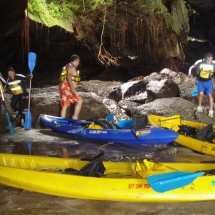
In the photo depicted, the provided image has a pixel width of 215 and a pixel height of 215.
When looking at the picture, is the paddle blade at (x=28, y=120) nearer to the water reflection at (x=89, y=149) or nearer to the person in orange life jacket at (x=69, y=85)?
the person in orange life jacket at (x=69, y=85)

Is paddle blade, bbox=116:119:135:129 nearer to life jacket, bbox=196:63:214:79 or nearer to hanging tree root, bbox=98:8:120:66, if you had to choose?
life jacket, bbox=196:63:214:79

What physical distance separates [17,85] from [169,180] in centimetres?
464

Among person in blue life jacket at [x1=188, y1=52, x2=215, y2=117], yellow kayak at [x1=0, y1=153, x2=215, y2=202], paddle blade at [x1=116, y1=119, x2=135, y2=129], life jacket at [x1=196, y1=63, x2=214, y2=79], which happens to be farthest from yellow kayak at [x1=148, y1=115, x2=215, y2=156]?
yellow kayak at [x1=0, y1=153, x2=215, y2=202]

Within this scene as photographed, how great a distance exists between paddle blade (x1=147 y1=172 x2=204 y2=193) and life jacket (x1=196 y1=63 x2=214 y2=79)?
4236 mm

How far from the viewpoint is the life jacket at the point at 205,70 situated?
7035mm

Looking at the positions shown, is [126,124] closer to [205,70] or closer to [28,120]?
[28,120]

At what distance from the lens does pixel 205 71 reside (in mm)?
7082

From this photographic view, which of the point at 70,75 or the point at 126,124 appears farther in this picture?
the point at 70,75

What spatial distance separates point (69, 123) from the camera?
663 cm

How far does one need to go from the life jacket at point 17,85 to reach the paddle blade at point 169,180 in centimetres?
451

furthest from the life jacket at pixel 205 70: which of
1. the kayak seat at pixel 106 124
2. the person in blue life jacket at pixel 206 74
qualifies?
the kayak seat at pixel 106 124

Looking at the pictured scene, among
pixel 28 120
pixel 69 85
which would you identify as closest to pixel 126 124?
pixel 69 85

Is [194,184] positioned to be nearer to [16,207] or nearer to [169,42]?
[16,207]

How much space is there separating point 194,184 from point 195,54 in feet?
49.0
